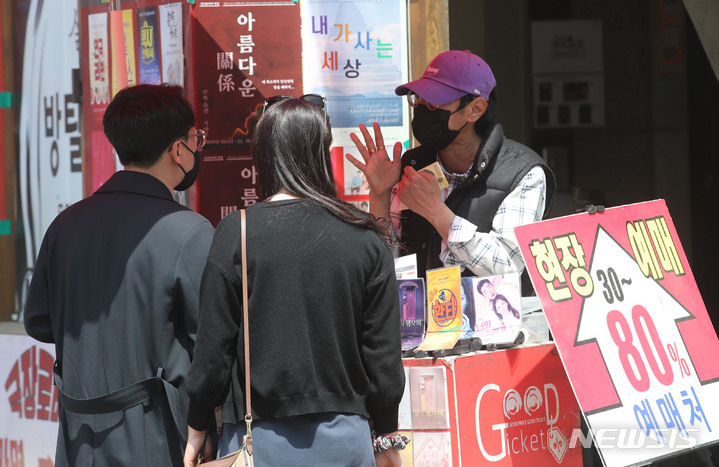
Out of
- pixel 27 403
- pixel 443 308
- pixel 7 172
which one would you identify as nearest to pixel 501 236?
pixel 443 308

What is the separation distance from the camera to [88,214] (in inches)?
106

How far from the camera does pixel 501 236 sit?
3.12 m

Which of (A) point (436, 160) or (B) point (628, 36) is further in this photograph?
(B) point (628, 36)

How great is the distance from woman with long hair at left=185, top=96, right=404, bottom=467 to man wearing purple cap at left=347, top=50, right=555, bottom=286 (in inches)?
30.9

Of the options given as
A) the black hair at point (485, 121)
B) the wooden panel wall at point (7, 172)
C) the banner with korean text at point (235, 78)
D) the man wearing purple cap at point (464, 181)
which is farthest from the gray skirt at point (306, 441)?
the wooden panel wall at point (7, 172)

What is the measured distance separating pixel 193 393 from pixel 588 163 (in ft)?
22.4

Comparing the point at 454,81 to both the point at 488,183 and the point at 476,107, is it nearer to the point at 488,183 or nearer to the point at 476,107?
the point at 476,107

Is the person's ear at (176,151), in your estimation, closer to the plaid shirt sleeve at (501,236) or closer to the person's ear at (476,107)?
the plaid shirt sleeve at (501,236)

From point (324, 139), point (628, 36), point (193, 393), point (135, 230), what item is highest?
point (628, 36)

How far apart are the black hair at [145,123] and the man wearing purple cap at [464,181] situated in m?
0.88

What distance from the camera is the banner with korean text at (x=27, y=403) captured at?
4.61 m

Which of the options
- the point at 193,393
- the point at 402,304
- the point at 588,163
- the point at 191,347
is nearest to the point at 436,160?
the point at 402,304

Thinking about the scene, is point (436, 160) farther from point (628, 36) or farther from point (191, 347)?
point (628, 36)

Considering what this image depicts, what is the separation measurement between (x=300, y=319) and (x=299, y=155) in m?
0.43
